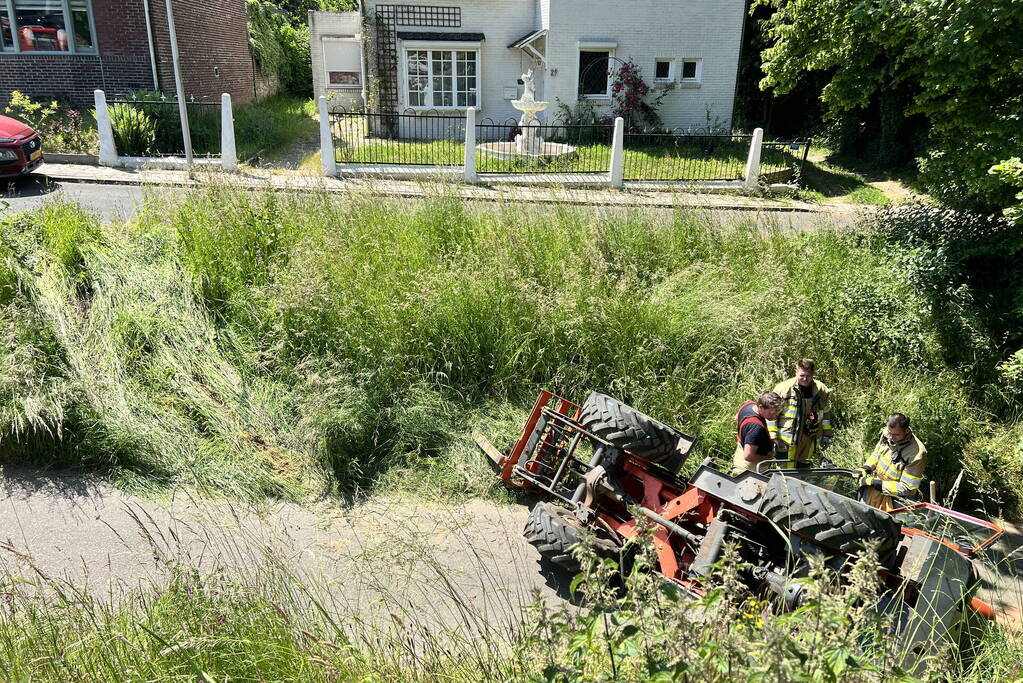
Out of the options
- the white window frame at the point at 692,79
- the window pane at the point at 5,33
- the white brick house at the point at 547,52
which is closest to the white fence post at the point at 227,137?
the white brick house at the point at 547,52

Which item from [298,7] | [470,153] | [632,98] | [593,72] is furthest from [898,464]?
[298,7]

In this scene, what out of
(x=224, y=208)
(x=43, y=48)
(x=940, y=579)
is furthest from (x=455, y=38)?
(x=940, y=579)

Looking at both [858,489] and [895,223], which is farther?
[895,223]

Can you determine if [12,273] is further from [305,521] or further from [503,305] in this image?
[503,305]

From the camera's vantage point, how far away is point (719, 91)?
2189cm

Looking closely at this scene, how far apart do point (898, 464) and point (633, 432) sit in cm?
214

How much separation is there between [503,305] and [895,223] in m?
5.29

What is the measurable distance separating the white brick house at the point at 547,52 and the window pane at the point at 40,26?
25.4 ft

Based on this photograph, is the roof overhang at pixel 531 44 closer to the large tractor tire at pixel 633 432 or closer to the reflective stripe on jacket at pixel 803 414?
the reflective stripe on jacket at pixel 803 414

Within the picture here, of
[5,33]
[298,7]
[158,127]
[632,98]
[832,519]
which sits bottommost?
[832,519]

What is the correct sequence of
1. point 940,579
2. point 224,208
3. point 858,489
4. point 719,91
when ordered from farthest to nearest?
point 719,91
point 224,208
point 858,489
point 940,579

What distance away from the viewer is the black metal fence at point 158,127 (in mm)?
16000

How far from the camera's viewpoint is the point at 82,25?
18312 millimetres

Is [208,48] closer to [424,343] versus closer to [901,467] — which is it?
[424,343]
